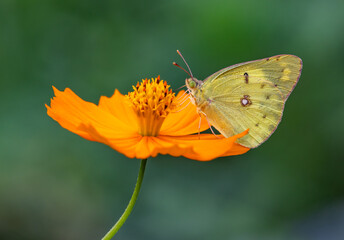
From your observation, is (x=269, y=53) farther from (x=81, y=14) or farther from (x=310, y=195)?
(x=81, y=14)

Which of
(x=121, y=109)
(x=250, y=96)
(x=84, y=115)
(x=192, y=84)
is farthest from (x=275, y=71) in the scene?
(x=84, y=115)

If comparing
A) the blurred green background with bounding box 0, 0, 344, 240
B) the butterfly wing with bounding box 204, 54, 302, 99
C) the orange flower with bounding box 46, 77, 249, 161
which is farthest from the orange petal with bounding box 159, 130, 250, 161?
the blurred green background with bounding box 0, 0, 344, 240

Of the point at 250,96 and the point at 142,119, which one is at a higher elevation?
the point at 250,96

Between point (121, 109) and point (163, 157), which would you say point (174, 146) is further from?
point (163, 157)

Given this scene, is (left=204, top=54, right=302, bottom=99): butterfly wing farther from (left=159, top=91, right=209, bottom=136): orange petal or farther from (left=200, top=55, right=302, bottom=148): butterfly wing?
(left=159, top=91, right=209, bottom=136): orange petal

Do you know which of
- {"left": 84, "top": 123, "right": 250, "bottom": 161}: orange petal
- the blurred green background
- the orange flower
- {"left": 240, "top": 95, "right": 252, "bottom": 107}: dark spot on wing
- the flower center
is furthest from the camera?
the blurred green background

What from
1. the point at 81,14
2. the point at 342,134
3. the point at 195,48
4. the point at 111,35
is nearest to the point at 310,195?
the point at 342,134
